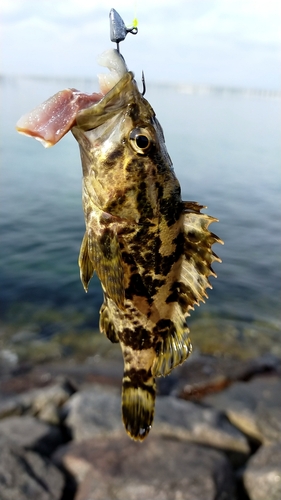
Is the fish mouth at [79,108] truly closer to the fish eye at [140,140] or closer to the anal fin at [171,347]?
the fish eye at [140,140]

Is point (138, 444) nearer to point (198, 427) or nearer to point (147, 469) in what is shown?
point (147, 469)

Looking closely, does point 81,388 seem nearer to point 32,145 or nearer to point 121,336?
point 121,336

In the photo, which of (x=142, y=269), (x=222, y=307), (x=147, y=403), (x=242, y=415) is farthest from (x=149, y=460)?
(x=222, y=307)

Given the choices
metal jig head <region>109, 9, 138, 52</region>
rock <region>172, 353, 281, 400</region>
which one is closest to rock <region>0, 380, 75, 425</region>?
rock <region>172, 353, 281, 400</region>

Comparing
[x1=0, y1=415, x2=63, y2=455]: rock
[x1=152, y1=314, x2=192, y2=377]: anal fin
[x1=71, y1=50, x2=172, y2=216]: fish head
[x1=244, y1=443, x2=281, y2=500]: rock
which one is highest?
[x1=71, y1=50, x2=172, y2=216]: fish head

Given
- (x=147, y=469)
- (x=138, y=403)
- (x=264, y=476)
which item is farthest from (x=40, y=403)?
(x=138, y=403)

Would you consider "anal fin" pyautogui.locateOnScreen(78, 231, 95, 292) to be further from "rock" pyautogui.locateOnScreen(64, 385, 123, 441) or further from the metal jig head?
"rock" pyautogui.locateOnScreen(64, 385, 123, 441)
